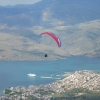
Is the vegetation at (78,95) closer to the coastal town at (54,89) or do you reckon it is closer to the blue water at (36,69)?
the coastal town at (54,89)

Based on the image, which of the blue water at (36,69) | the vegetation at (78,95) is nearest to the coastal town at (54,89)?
the vegetation at (78,95)

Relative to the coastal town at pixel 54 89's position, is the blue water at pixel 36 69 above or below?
above

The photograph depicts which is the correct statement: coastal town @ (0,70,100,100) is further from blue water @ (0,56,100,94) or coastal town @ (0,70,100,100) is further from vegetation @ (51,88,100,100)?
blue water @ (0,56,100,94)

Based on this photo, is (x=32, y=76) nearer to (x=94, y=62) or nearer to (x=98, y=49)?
(x=94, y=62)

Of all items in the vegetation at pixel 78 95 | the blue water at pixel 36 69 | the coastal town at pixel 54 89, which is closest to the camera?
the vegetation at pixel 78 95

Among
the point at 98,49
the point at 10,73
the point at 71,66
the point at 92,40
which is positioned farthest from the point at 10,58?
the point at 92,40

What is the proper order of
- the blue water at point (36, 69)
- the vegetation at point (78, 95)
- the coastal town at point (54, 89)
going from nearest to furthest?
the vegetation at point (78, 95), the coastal town at point (54, 89), the blue water at point (36, 69)

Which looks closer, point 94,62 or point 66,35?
point 94,62
